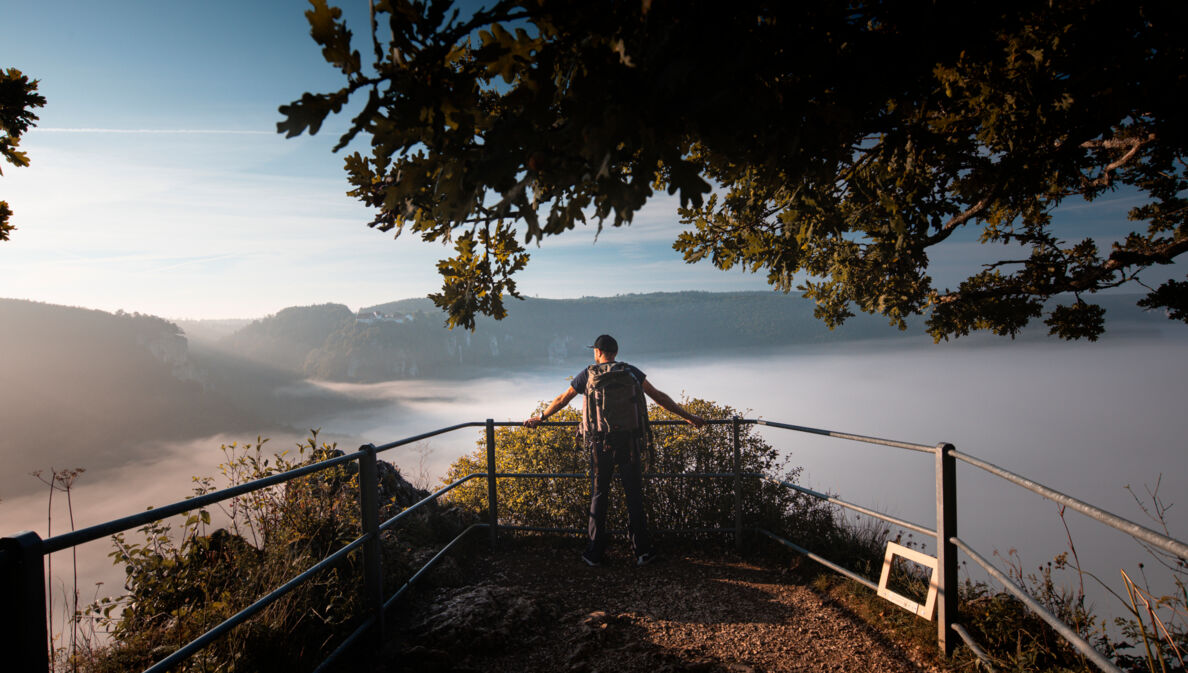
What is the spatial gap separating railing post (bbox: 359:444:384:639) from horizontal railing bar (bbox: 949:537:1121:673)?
3.29 metres

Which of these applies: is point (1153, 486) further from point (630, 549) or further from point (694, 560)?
point (630, 549)

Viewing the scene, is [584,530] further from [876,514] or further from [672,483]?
[876,514]

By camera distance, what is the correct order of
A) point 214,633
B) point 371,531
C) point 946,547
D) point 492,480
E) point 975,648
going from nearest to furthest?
point 214,633, point 975,648, point 946,547, point 371,531, point 492,480

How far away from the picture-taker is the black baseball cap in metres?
5.07

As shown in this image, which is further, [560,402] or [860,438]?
[560,402]

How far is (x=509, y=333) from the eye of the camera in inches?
4437

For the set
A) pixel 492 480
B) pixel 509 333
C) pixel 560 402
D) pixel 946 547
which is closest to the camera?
pixel 946 547

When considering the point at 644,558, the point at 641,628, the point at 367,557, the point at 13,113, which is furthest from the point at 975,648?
the point at 13,113

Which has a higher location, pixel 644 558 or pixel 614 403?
pixel 614 403

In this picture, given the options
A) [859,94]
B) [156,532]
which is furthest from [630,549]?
[859,94]

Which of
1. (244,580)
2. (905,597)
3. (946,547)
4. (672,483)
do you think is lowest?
(905,597)

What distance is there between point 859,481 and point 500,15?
536ft

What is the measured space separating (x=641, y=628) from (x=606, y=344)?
91.7 inches

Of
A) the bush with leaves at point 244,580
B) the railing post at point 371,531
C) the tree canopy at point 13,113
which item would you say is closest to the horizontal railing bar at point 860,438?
the railing post at point 371,531
